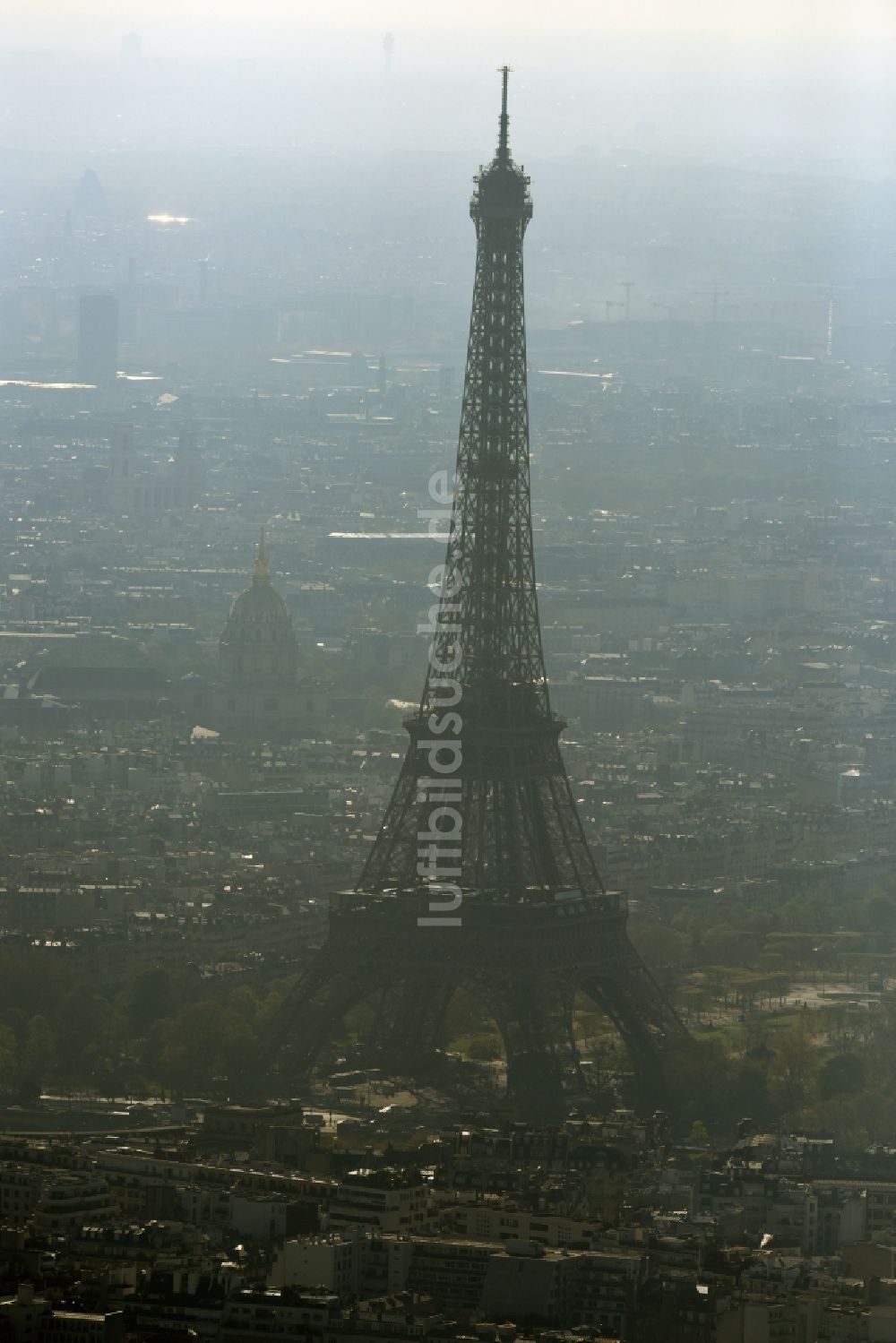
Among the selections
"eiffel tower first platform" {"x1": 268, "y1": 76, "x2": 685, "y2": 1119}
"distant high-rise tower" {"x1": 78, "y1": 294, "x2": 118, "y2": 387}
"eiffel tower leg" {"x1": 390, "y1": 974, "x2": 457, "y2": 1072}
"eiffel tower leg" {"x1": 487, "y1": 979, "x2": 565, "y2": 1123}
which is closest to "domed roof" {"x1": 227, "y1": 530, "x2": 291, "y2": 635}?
"eiffel tower first platform" {"x1": 268, "y1": 76, "x2": 685, "y2": 1119}

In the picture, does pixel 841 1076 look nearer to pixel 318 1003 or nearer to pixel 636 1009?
pixel 636 1009

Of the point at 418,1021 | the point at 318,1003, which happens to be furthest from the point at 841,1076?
the point at 318,1003

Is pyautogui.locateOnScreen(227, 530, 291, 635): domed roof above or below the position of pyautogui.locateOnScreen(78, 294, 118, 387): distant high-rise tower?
below

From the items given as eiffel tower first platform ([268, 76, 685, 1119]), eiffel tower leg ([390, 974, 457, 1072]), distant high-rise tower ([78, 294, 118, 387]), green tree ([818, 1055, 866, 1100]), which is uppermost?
distant high-rise tower ([78, 294, 118, 387])

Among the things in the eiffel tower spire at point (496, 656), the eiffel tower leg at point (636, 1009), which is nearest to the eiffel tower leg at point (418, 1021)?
the eiffel tower spire at point (496, 656)

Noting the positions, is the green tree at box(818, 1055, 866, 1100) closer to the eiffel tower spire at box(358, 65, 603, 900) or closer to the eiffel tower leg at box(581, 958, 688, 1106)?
the eiffel tower leg at box(581, 958, 688, 1106)

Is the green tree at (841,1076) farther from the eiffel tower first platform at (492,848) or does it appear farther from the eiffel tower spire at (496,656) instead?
the eiffel tower spire at (496,656)

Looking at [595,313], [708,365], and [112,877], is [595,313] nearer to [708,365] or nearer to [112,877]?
[708,365]
